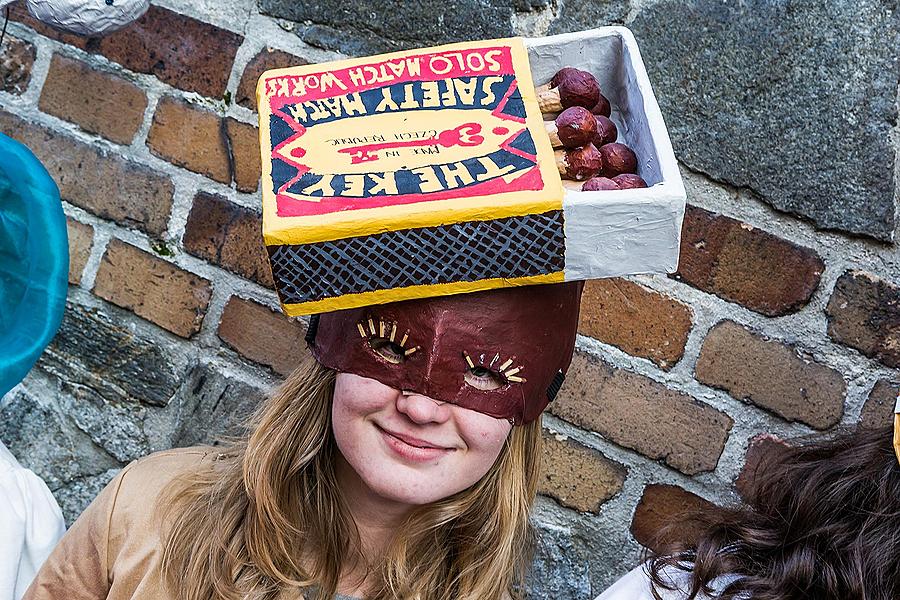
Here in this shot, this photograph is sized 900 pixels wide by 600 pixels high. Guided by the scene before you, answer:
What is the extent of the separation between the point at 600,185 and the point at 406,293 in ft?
0.62

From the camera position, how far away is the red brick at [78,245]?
144 cm

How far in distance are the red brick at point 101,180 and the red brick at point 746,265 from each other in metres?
0.71

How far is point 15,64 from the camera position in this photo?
4.65 feet

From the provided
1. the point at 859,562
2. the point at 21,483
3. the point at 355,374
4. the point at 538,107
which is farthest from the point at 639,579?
the point at 21,483

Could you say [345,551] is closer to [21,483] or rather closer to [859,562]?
[21,483]

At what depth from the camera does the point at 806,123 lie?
3.80 ft

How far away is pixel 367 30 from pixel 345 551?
2.18 ft

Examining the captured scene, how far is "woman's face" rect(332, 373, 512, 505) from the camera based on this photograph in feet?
3.15

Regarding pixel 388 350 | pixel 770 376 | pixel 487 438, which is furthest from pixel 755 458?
pixel 388 350

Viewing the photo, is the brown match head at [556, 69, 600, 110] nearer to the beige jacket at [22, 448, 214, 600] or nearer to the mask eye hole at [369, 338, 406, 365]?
the mask eye hole at [369, 338, 406, 365]

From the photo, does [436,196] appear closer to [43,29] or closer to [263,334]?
[263,334]

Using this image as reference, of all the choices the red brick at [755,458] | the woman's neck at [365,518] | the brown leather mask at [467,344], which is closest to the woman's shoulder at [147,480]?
the woman's neck at [365,518]

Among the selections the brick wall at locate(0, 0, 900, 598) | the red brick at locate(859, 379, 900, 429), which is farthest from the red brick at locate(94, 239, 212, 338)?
the red brick at locate(859, 379, 900, 429)

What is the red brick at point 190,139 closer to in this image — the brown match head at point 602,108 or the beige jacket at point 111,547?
the beige jacket at point 111,547
